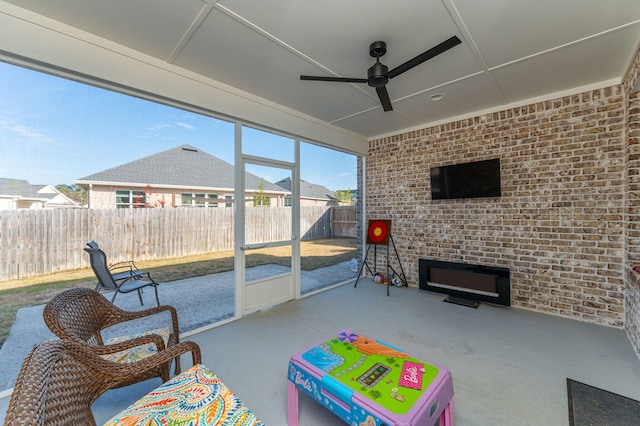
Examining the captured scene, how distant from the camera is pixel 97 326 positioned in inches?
75.5

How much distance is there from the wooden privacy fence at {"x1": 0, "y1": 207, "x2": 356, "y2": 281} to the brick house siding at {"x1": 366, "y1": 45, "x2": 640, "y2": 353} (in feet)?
9.52

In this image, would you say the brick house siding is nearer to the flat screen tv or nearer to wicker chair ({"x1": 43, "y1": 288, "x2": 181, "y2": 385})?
the flat screen tv

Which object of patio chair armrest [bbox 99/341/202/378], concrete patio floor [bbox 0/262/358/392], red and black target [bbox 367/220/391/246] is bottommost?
concrete patio floor [bbox 0/262/358/392]

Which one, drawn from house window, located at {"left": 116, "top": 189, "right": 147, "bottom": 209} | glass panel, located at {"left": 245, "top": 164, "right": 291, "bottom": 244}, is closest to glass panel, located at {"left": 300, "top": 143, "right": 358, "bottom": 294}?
glass panel, located at {"left": 245, "top": 164, "right": 291, "bottom": 244}

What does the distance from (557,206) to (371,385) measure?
3692 millimetres

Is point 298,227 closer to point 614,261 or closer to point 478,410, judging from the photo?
point 478,410

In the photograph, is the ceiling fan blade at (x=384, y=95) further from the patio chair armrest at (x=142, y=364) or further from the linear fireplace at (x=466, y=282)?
the linear fireplace at (x=466, y=282)

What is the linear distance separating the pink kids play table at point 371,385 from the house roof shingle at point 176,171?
5.84 m

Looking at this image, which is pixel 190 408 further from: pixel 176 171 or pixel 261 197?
pixel 176 171

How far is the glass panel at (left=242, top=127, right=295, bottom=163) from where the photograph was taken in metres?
3.59

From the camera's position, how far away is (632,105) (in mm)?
2826

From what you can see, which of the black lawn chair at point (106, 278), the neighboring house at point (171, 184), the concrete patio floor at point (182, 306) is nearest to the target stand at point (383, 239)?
the concrete patio floor at point (182, 306)

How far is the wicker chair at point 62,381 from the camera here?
0.83 meters

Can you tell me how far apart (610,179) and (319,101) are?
12.5 ft
